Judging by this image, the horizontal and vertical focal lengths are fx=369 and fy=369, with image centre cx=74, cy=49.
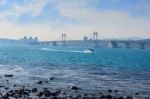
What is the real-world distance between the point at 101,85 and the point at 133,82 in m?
7.77

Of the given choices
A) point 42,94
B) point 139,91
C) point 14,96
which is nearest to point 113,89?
point 139,91

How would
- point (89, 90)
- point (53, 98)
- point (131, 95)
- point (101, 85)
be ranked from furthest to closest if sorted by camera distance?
point (101, 85) < point (89, 90) < point (131, 95) < point (53, 98)

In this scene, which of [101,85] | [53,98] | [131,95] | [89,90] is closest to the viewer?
[53,98]

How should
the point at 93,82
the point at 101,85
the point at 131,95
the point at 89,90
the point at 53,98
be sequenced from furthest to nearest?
1. the point at 93,82
2. the point at 101,85
3. the point at 89,90
4. the point at 131,95
5. the point at 53,98

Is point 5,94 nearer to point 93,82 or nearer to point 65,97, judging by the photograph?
point 65,97

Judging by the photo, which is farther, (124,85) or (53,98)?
(124,85)

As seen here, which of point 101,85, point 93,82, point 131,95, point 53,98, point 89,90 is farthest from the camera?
point 93,82

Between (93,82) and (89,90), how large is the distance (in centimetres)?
943

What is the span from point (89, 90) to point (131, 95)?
20.0 feet

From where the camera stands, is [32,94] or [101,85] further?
[101,85]

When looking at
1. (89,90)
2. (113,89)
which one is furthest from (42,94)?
(113,89)

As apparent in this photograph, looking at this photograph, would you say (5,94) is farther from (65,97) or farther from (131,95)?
(131,95)

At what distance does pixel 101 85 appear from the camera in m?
54.0

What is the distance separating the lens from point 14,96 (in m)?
40.1
